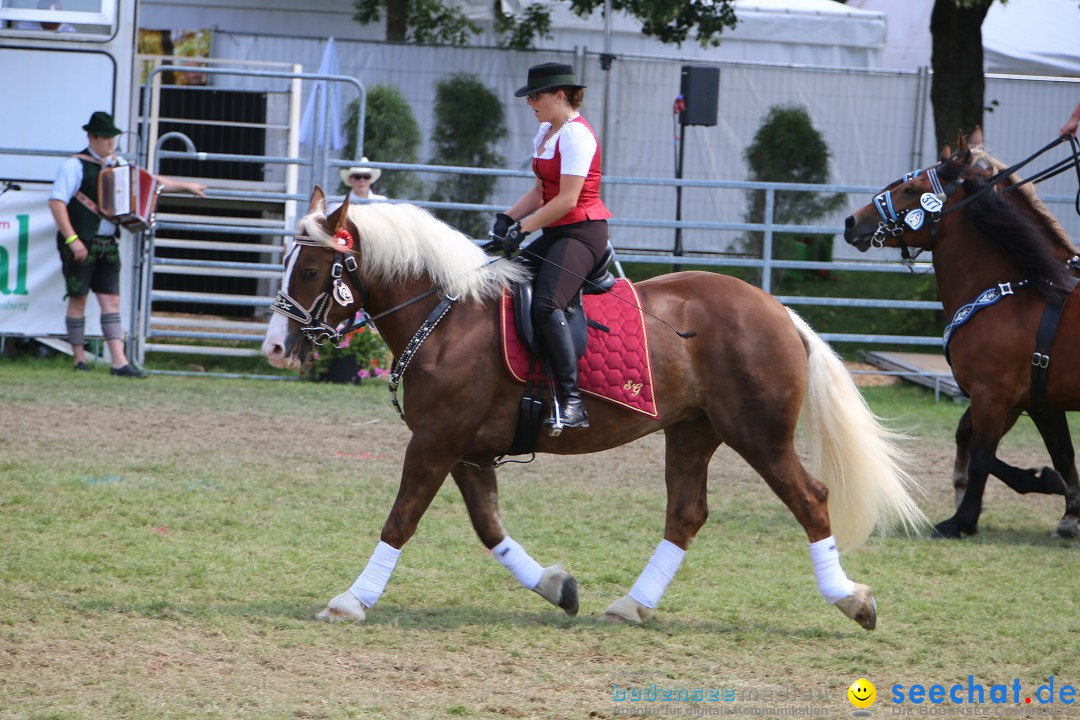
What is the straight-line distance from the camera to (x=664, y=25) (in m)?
15.3

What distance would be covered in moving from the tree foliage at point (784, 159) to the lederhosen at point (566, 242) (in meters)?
12.3

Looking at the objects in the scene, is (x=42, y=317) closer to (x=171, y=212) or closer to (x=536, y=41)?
(x=171, y=212)

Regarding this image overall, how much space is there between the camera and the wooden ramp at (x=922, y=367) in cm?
1199

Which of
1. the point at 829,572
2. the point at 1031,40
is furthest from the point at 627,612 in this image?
the point at 1031,40

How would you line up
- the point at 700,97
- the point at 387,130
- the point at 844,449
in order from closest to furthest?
the point at 844,449 → the point at 700,97 → the point at 387,130

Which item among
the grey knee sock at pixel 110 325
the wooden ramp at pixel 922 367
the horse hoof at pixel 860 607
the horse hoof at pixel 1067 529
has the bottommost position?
the horse hoof at pixel 1067 529

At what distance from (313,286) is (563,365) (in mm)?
1061

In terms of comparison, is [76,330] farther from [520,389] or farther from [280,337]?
[520,389]

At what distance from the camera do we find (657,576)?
5.13 m

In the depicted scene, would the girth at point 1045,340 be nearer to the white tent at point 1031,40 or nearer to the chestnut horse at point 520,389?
the chestnut horse at point 520,389

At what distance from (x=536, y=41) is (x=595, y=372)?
579 inches

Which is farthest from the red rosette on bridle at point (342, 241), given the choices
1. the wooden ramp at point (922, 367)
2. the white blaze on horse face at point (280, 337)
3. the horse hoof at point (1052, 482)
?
the wooden ramp at point (922, 367)

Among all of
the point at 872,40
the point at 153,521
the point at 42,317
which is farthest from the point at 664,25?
the point at 153,521

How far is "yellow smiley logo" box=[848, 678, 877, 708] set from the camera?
4.08 metres
